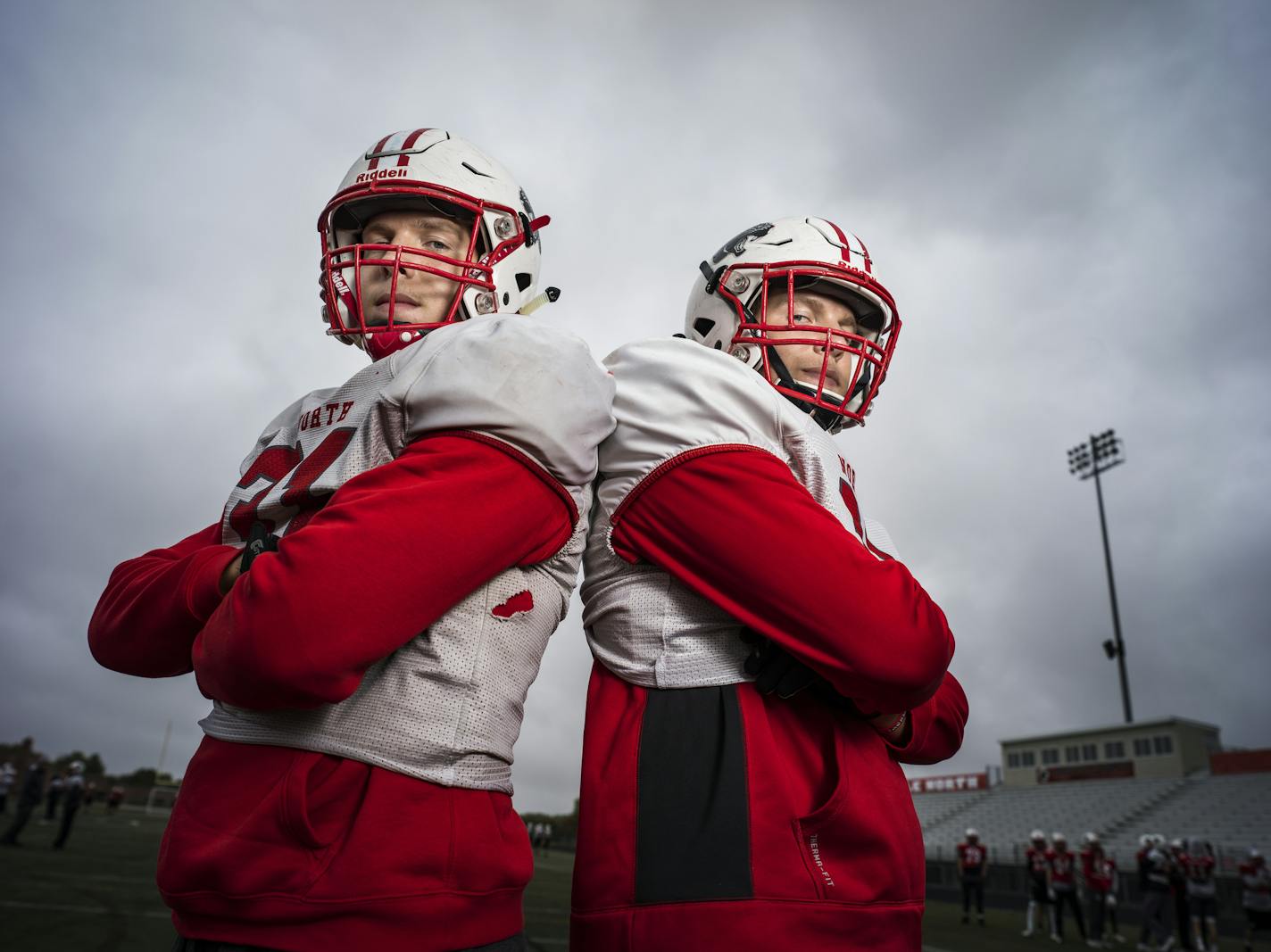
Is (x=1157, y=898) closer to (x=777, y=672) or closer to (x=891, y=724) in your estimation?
(x=891, y=724)

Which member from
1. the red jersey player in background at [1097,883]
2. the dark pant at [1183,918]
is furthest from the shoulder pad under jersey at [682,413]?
the dark pant at [1183,918]

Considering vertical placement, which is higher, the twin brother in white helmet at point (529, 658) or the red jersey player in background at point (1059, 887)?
the twin brother in white helmet at point (529, 658)

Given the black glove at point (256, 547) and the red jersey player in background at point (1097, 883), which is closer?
the black glove at point (256, 547)

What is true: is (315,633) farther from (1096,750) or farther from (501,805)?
(1096,750)

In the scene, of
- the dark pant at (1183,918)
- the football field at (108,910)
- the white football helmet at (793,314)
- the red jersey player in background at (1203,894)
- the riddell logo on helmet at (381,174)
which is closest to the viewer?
the riddell logo on helmet at (381,174)

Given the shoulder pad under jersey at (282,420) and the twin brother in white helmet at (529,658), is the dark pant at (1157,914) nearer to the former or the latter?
the twin brother in white helmet at (529,658)

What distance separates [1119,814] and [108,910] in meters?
32.6

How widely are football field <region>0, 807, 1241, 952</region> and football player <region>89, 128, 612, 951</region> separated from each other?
584cm

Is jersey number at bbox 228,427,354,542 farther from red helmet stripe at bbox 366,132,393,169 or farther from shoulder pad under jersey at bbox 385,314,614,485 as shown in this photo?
red helmet stripe at bbox 366,132,393,169

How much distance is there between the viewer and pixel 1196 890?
550 inches

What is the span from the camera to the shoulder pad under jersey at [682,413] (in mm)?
1696

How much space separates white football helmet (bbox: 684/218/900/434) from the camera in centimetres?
238

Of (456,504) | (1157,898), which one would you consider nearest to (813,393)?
(456,504)

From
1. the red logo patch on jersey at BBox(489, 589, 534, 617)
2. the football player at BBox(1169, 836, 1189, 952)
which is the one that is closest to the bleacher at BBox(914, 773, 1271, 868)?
the football player at BBox(1169, 836, 1189, 952)
